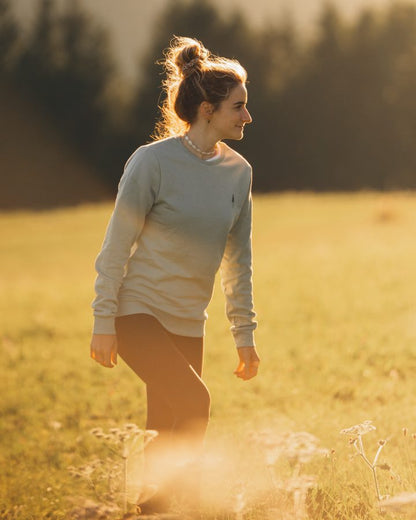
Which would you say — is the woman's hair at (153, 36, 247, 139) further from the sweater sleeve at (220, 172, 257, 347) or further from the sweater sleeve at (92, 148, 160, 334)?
the sweater sleeve at (220, 172, 257, 347)

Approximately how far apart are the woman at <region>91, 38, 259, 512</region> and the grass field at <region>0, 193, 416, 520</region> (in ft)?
1.56

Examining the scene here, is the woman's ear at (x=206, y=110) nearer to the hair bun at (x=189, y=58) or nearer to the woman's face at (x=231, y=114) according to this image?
the woman's face at (x=231, y=114)

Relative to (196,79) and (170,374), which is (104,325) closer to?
(170,374)

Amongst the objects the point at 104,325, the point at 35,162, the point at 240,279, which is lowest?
the point at 35,162

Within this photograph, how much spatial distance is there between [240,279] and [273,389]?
3466mm

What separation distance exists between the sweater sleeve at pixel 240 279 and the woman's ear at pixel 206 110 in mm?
462

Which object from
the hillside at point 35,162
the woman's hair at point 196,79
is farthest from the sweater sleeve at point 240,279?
the hillside at point 35,162

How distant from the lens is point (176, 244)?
350cm

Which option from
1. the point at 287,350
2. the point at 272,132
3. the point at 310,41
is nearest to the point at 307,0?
the point at 310,41

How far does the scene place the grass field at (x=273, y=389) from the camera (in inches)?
152

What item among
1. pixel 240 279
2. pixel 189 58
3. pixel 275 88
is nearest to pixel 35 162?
pixel 275 88

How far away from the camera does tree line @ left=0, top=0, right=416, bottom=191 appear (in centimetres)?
4644

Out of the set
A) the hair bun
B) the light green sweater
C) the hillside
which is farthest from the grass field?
the hillside

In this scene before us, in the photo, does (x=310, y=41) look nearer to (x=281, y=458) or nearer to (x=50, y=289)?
(x=50, y=289)
